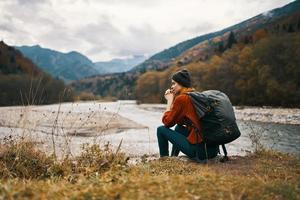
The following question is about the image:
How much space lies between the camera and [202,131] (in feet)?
20.7

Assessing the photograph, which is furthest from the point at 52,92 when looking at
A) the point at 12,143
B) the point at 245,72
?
the point at 12,143

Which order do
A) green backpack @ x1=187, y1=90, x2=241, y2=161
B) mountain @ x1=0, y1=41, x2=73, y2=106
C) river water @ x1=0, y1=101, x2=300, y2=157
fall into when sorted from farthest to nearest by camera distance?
mountain @ x1=0, y1=41, x2=73, y2=106 → river water @ x1=0, y1=101, x2=300, y2=157 → green backpack @ x1=187, y1=90, x2=241, y2=161

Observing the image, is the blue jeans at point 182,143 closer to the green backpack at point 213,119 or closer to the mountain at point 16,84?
the green backpack at point 213,119

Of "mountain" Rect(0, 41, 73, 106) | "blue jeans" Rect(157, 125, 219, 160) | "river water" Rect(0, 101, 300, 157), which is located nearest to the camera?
"blue jeans" Rect(157, 125, 219, 160)

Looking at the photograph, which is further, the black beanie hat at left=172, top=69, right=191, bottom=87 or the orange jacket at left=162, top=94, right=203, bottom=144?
the black beanie hat at left=172, top=69, right=191, bottom=87

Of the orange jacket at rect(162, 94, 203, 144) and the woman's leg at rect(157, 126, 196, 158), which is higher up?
the orange jacket at rect(162, 94, 203, 144)

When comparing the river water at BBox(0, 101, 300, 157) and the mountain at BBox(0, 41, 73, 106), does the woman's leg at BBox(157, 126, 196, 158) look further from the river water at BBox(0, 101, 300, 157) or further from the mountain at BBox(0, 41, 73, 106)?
the mountain at BBox(0, 41, 73, 106)

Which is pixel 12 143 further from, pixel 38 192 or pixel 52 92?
pixel 52 92

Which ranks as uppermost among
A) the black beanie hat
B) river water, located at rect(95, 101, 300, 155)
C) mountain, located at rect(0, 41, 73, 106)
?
mountain, located at rect(0, 41, 73, 106)

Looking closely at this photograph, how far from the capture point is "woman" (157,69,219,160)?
625 centimetres

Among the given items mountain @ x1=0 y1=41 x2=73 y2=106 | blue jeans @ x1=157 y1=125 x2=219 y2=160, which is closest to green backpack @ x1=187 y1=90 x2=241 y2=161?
blue jeans @ x1=157 y1=125 x2=219 y2=160

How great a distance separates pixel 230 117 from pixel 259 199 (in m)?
3.41

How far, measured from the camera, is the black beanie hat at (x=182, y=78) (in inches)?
260

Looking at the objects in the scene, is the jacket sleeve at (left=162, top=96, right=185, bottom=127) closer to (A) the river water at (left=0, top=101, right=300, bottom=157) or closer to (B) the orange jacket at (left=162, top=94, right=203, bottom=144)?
(B) the orange jacket at (left=162, top=94, right=203, bottom=144)
